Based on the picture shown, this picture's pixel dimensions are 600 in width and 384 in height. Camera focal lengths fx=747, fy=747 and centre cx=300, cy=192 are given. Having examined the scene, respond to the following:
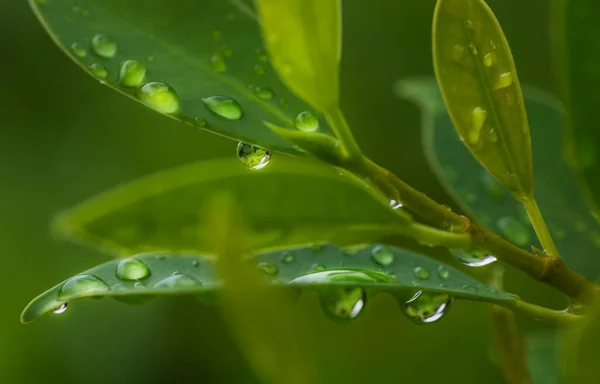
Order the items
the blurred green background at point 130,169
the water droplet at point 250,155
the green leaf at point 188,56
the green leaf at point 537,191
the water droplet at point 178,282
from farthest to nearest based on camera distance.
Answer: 1. the blurred green background at point 130,169
2. the green leaf at point 537,191
3. the water droplet at point 250,155
4. the green leaf at point 188,56
5. the water droplet at point 178,282

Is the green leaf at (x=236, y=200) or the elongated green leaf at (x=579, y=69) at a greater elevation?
the elongated green leaf at (x=579, y=69)

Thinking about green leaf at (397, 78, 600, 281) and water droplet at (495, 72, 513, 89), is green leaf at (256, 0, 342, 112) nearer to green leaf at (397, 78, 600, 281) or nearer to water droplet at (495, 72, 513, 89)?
water droplet at (495, 72, 513, 89)

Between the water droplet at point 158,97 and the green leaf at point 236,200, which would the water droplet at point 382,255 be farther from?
the water droplet at point 158,97

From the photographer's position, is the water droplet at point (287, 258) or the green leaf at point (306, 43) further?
the water droplet at point (287, 258)

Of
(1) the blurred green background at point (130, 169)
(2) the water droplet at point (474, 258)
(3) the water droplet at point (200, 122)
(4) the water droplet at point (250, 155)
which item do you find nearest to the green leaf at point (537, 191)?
(2) the water droplet at point (474, 258)

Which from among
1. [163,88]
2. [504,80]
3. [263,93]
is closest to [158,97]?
[163,88]

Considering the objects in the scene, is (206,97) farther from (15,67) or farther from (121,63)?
(15,67)
